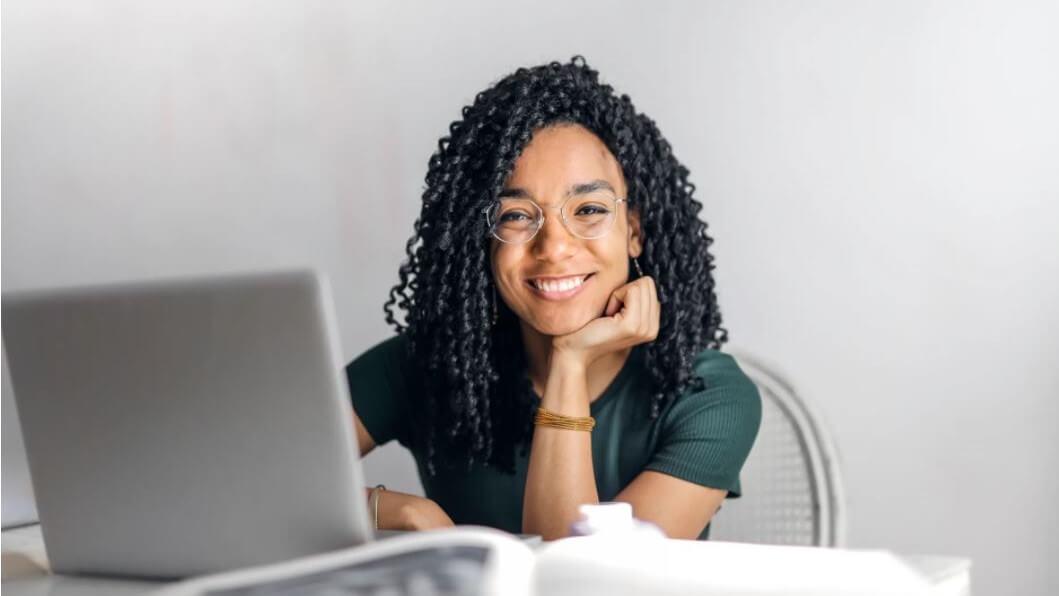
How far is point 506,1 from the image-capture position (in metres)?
2.69

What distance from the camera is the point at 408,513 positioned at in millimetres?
1555

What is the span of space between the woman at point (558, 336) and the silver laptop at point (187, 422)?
697 mm

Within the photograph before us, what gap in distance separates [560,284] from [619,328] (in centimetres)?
10

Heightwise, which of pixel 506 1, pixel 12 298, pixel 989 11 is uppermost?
pixel 506 1

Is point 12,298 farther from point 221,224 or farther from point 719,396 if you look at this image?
point 221,224

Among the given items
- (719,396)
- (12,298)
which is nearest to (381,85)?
(719,396)

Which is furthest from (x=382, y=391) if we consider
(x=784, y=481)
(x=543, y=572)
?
→ (x=543, y=572)

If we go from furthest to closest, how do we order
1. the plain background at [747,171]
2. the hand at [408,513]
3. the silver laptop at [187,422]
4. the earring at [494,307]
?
the plain background at [747,171]
the earring at [494,307]
the hand at [408,513]
the silver laptop at [187,422]

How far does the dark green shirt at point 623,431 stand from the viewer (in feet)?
5.69

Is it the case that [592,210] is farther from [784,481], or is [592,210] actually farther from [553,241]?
[784,481]

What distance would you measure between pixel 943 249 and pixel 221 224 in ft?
4.97

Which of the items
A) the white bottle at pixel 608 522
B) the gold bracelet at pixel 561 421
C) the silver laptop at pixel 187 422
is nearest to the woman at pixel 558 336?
the gold bracelet at pixel 561 421

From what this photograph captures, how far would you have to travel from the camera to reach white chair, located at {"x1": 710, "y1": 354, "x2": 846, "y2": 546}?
196 cm

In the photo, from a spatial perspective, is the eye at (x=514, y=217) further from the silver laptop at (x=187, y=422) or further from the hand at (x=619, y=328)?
the silver laptop at (x=187, y=422)
